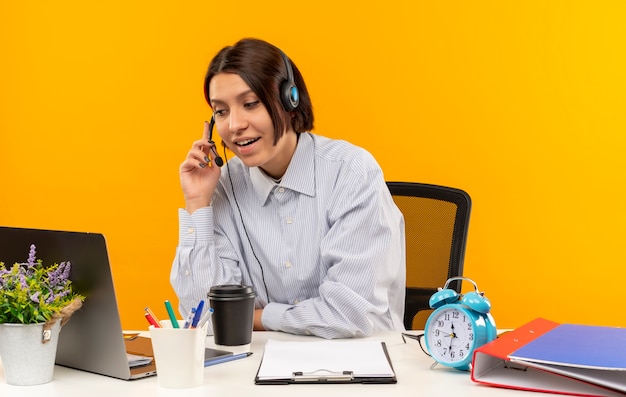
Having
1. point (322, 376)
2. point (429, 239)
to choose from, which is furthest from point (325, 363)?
point (429, 239)

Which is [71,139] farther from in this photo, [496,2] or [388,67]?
[496,2]

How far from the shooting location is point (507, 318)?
327 cm

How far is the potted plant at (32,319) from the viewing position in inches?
50.8

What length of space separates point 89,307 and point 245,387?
11.2 inches

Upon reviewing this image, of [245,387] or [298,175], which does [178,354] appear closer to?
[245,387]

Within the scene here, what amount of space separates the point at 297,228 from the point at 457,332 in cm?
72

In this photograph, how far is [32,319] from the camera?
1298 mm

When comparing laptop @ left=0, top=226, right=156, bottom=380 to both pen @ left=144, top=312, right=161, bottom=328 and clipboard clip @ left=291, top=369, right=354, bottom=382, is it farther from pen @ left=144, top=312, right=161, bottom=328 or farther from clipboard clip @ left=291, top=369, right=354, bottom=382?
clipboard clip @ left=291, top=369, right=354, bottom=382

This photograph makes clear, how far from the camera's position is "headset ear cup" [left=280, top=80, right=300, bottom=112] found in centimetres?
203

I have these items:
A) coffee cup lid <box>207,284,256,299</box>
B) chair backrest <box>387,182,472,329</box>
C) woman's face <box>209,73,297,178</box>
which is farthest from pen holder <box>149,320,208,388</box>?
chair backrest <box>387,182,472,329</box>

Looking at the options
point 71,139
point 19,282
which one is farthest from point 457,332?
point 71,139

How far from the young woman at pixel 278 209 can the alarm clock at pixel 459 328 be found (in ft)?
1.45

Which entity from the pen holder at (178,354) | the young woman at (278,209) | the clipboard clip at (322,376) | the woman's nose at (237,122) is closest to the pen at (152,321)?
the pen holder at (178,354)

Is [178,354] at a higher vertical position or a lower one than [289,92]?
lower
